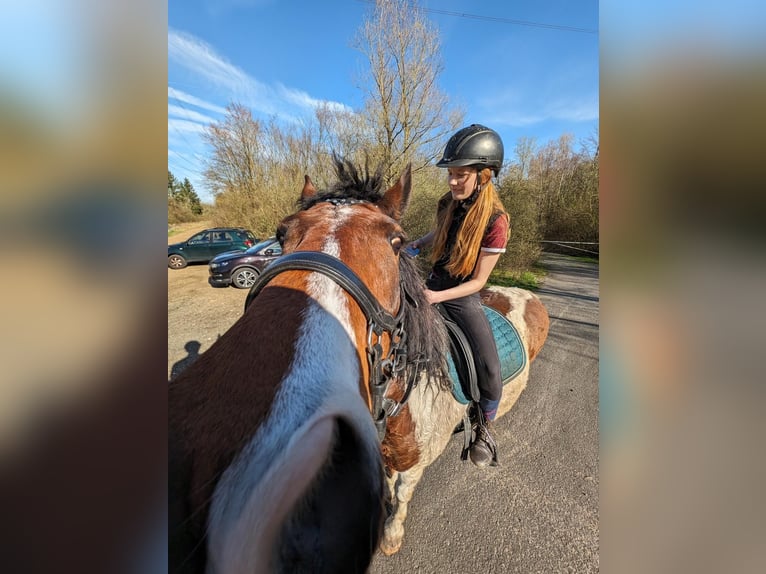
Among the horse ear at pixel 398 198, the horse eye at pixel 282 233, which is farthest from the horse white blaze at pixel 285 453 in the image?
the horse ear at pixel 398 198

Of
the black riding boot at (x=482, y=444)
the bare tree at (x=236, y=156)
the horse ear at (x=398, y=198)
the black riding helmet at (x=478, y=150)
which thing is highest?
the bare tree at (x=236, y=156)

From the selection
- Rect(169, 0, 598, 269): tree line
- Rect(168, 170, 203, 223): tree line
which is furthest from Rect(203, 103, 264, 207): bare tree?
Rect(168, 170, 203, 223): tree line

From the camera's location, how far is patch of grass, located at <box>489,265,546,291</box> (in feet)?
36.4

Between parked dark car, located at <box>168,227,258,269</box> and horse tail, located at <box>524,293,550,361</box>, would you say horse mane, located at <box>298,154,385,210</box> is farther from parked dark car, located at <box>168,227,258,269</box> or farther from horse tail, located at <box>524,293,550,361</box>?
parked dark car, located at <box>168,227,258,269</box>

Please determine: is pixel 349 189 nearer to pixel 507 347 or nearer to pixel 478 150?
pixel 478 150

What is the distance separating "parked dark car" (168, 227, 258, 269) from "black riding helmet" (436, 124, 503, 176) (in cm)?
1273

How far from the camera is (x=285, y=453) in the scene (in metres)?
0.70

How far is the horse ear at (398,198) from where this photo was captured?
2.19m

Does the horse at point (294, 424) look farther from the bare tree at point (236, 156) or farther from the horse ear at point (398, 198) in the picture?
the bare tree at point (236, 156)

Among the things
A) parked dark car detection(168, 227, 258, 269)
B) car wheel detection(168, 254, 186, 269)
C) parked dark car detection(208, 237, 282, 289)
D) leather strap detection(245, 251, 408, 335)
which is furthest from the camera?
parked dark car detection(168, 227, 258, 269)

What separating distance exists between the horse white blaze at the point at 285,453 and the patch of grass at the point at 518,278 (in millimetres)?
10726
